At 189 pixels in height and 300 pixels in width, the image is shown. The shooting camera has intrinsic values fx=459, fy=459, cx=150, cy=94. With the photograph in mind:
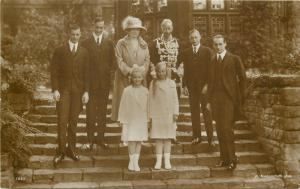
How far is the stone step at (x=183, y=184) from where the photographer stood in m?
6.00

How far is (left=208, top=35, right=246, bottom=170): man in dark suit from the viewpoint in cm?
638

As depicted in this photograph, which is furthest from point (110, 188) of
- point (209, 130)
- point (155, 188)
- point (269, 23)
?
point (269, 23)

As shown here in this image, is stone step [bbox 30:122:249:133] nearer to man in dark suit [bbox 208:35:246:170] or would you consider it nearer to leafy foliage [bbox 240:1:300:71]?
man in dark suit [bbox 208:35:246:170]

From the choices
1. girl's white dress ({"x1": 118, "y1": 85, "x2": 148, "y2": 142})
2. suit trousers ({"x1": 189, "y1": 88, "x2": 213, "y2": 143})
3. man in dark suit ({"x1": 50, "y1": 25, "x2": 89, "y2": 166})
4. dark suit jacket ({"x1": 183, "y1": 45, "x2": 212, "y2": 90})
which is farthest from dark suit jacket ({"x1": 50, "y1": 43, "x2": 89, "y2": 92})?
suit trousers ({"x1": 189, "y1": 88, "x2": 213, "y2": 143})

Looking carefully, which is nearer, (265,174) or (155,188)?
(155,188)

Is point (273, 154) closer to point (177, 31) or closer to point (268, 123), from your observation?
point (268, 123)

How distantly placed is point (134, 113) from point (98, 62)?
1.02 meters

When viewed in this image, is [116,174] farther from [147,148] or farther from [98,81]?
Answer: [98,81]

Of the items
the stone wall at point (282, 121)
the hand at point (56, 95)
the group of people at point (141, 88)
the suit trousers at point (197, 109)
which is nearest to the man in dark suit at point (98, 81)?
the group of people at point (141, 88)

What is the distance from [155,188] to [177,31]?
167 inches

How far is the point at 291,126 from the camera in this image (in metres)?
6.60

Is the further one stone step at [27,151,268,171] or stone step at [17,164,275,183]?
stone step at [27,151,268,171]

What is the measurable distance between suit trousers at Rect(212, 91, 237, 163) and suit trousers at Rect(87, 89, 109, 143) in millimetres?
1609

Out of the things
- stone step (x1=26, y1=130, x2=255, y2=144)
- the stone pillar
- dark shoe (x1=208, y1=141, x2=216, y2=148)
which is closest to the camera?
dark shoe (x1=208, y1=141, x2=216, y2=148)
